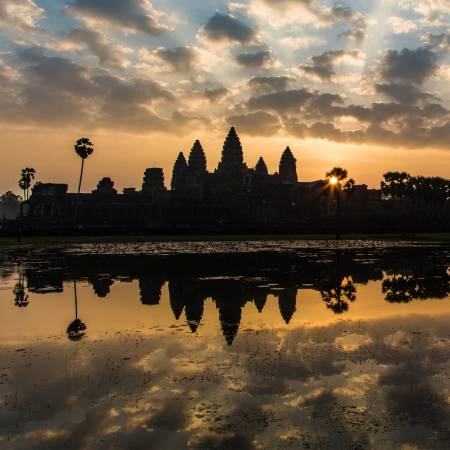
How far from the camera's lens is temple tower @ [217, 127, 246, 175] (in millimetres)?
173125

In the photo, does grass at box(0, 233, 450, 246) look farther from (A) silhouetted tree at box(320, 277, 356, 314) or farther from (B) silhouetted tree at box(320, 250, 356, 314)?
(A) silhouetted tree at box(320, 277, 356, 314)

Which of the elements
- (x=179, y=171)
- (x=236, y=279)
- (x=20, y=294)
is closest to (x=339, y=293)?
(x=236, y=279)

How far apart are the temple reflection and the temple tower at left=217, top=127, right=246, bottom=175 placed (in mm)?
Answer: 133820

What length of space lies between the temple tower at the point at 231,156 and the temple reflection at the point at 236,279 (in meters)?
134

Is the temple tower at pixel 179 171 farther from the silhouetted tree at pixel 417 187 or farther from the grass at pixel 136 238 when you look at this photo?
the grass at pixel 136 238

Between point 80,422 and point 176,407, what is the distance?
62.1 inches

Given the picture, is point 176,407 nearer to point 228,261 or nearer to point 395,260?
point 228,261

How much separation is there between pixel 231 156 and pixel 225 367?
165 metres

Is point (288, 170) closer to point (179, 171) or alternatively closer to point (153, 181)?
point (179, 171)

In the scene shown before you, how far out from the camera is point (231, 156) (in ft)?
571

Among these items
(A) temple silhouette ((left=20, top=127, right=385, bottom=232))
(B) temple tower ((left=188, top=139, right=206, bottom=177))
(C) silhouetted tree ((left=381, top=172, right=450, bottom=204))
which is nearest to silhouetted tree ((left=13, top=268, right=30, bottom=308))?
(A) temple silhouette ((left=20, top=127, right=385, bottom=232))

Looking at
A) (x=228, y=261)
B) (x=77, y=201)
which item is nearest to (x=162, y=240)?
(x=228, y=261)

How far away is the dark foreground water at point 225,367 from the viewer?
8000mm

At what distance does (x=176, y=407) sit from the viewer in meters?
8.98
